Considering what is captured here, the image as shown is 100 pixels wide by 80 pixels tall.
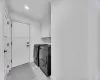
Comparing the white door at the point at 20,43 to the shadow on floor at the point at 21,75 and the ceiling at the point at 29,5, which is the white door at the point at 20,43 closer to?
the shadow on floor at the point at 21,75

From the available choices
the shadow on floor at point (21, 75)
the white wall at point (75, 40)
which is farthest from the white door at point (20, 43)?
the white wall at point (75, 40)

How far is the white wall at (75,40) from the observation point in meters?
0.82

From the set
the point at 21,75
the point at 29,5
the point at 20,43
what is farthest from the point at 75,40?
the point at 20,43

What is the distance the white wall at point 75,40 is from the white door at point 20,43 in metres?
1.81

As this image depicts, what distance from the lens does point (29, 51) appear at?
279 centimetres

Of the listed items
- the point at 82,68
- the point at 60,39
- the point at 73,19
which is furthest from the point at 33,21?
the point at 82,68

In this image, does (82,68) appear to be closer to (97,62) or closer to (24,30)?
(97,62)

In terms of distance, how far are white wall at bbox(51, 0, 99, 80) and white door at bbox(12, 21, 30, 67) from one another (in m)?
1.81

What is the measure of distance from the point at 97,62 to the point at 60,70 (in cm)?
74

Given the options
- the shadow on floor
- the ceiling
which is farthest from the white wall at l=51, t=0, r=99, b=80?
the shadow on floor

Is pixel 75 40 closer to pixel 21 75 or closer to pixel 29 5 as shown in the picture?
pixel 29 5

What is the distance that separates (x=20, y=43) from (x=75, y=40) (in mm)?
2413

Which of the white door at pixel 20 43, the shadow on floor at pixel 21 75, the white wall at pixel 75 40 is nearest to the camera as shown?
the white wall at pixel 75 40

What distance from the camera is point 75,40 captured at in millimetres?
975
